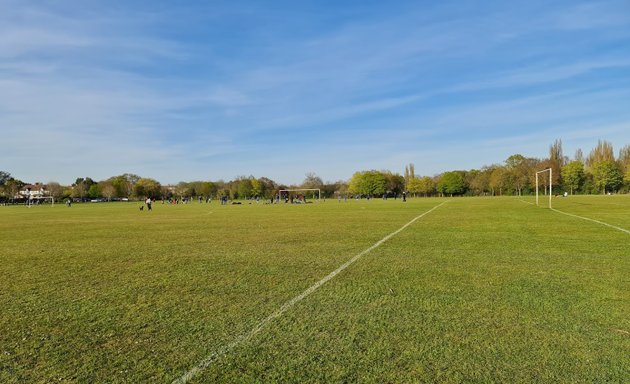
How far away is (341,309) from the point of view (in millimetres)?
5887

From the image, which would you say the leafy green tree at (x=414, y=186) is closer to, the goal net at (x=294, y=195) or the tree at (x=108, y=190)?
the goal net at (x=294, y=195)

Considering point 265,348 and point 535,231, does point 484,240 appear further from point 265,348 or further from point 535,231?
point 265,348

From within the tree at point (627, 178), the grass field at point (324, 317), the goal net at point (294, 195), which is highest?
the tree at point (627, 178)

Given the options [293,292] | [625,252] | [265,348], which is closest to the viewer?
[265,348]

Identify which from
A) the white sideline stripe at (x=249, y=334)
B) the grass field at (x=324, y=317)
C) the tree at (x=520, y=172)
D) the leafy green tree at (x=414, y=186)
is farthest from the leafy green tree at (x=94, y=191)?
the white sideline stripe at (x=249, y=334)

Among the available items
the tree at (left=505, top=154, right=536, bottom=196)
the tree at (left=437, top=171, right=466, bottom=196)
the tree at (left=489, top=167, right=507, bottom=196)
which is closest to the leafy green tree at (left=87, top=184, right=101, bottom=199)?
the tree at (left=437, top=171, right=466, bottom=196)

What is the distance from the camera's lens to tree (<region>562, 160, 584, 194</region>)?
112m

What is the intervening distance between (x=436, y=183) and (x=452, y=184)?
1166cm

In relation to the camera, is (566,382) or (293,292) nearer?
(566,382)

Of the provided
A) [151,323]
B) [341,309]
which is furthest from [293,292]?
[151,323]

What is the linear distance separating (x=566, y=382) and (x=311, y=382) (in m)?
2.09

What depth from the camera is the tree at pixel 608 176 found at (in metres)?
110

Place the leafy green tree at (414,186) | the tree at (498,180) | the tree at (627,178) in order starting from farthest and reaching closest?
the leafy green tree at (414,186)
the tree at (498,180)
the tree at (627,178)

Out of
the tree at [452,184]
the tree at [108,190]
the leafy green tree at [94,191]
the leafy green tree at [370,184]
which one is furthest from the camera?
the leafy green tree at [94,191]
